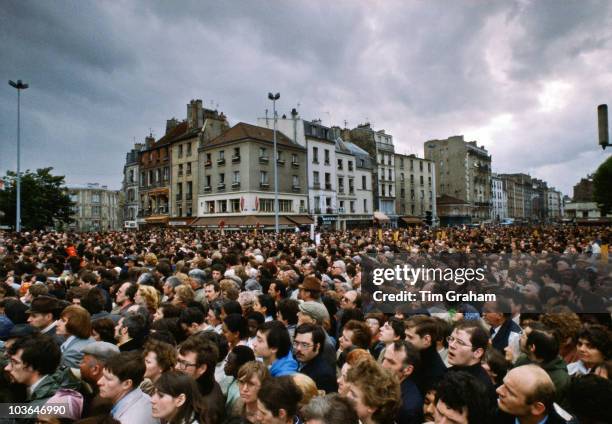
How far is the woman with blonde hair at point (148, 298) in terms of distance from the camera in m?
5.88

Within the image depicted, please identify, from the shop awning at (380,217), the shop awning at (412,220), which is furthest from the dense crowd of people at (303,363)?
the shop awning at (412,220)

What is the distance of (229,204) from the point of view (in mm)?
38125

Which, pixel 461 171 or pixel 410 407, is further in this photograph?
pixel 461 171

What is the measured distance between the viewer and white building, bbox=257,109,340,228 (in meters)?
43.5

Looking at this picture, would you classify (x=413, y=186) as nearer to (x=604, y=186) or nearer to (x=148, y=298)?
(x=604, y=186)

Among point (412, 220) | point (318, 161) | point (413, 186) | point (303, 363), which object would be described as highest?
point (318, 161)

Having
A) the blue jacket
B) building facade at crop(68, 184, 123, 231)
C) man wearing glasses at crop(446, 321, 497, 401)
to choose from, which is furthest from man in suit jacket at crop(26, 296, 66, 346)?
building facade at crop(68, 184, 123, 231)

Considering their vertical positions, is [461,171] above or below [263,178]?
above

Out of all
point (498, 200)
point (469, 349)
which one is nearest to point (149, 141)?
point (469, 349)

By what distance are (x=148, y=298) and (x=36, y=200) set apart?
130 feet

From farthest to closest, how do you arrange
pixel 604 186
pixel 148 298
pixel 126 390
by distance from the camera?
pixel 604 186 → pixel 148 298 → pixel 126 390

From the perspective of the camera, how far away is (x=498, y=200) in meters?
89.9

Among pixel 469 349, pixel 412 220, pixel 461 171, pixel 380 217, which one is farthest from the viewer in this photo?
pixel 461 171

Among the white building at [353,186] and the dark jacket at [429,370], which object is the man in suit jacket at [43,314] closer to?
the dark jacket at [429,370]
